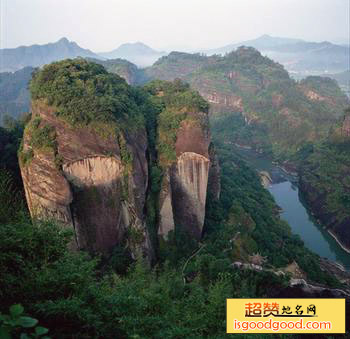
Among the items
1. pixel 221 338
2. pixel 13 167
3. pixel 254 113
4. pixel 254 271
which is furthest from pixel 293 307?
pixel 254 113

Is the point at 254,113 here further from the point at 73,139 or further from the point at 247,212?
the point at 73,139

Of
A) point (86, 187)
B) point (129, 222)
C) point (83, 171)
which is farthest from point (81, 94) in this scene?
point (129, 222)

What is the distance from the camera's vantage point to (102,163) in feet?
52.2

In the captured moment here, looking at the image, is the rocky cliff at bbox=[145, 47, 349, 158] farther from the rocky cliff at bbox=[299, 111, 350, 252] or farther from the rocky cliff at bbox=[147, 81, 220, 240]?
the rocky cliff at bbox=[147, 81, 220, 240]

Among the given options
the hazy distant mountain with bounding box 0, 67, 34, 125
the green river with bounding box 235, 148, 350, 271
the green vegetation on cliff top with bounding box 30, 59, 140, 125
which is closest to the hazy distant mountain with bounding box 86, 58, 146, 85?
the hazy distant mountain with bounding box 0, 67, 34, 125

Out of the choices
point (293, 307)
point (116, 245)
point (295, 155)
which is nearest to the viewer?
point (293, 307)

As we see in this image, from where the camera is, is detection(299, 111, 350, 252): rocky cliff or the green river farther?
detection(299, 111, 350, 252): rocky cliff

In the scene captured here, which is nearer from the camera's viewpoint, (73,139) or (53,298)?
(53,298)

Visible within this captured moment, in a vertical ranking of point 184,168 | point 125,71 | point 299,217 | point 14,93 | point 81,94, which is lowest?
point 299,217

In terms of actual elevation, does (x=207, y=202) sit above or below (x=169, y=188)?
below

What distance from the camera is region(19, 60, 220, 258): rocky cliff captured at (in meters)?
15.3

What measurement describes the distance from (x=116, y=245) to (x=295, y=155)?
129 ft

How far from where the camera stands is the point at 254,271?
17.0m

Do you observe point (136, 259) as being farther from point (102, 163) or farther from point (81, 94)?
point (81, 94)
